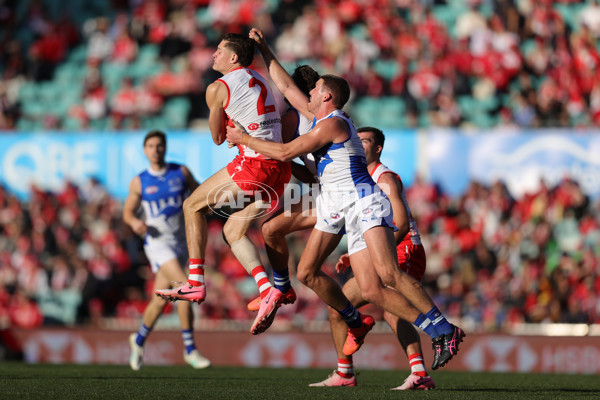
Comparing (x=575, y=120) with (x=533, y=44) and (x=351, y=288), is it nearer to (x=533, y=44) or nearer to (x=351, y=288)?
(x=533, y=44)

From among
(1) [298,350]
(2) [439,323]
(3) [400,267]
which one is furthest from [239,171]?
(1) [298,350]

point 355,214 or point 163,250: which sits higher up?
point 355,214

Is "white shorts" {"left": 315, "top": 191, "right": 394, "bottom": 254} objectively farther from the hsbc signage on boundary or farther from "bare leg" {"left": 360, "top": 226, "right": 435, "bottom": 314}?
the hsbc signage on boundary

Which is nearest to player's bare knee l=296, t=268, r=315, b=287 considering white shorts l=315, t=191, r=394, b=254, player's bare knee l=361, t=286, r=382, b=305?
white shorts l=315, t=191, r=394, b=254

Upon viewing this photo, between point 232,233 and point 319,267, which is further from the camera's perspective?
point 232,233

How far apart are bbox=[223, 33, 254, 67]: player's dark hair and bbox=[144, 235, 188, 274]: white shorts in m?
3.96

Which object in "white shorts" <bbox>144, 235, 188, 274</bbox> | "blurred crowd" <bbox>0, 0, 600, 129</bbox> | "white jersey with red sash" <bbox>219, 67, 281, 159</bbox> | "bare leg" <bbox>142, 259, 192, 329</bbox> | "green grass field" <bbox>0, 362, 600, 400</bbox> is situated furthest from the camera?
"blurred crowd" <bbox>0, 0, 600, 129</bbox>

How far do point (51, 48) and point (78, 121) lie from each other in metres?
2.99

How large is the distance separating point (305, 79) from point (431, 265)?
24.9 feet

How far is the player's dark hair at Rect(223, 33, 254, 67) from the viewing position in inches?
353

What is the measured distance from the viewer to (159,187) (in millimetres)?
12352

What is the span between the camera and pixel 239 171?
→ 8.78m

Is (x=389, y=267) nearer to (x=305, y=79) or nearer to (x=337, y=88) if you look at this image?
(x=337, y=88)

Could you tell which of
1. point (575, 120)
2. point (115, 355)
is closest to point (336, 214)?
point (115, 355)
